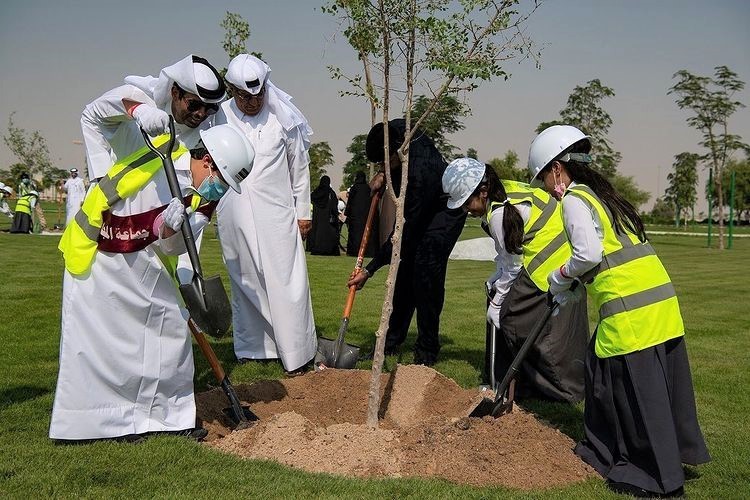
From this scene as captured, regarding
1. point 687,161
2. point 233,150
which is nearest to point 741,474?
point 233,150

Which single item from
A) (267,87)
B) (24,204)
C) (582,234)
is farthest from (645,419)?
(24,204)

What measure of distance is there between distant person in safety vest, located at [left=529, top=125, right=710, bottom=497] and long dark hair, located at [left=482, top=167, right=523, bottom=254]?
114 centimetres

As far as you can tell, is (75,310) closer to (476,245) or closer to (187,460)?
(187,460)

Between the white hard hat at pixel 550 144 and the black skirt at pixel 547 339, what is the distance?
1.59 m

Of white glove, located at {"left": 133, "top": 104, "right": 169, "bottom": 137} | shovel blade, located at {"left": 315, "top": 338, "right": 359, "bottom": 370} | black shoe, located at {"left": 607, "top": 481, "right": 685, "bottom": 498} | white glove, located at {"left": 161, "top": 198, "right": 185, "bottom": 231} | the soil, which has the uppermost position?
white glove, located at {"left": 133, "top": 104, "right": 169, "bottom": 137}

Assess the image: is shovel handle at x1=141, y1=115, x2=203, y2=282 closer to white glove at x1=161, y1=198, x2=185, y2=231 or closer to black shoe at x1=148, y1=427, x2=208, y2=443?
white glove at x1=161, y1=198, x2=185, y2=231

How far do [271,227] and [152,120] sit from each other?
7.79ft

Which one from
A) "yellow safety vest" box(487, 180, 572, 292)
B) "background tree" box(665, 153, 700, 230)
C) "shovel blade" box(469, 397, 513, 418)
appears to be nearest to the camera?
"shovel blade" box(469, 397, 513, 418)

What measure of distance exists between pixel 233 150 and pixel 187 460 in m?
1.66

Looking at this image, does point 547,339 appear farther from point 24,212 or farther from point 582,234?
point 24,212

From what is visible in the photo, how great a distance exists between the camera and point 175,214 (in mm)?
4238

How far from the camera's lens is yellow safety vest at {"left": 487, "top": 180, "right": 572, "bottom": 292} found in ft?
19.0

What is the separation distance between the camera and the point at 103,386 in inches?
175

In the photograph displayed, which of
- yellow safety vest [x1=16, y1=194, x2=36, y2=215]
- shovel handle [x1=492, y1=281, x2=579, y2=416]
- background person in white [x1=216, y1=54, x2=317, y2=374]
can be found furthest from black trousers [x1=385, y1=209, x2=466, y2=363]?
yellow safety vest [x1=16, y1=194, x2=36, y2=215]
